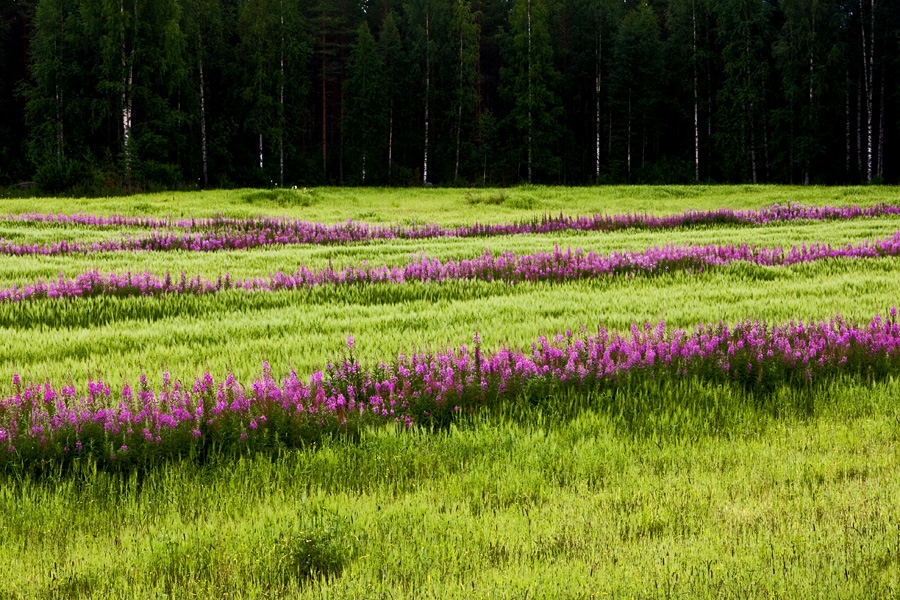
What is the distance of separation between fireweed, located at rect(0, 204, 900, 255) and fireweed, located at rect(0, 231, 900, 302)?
17.6ft

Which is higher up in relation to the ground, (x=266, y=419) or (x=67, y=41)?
(x=67, y=41)

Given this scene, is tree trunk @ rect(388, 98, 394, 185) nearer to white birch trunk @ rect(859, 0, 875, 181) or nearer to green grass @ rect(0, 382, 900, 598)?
white birch trunk @ rect(859, 0, 875, 181)

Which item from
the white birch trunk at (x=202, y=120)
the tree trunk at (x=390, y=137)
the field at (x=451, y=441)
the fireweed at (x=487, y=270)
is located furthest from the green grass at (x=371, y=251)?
the tree trunk at (x=390, y=137)

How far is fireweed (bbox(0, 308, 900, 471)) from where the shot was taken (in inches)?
190

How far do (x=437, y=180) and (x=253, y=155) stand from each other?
639 inches

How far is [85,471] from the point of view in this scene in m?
4.43

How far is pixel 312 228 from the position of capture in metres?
19.9

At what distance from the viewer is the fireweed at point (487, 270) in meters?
10.8

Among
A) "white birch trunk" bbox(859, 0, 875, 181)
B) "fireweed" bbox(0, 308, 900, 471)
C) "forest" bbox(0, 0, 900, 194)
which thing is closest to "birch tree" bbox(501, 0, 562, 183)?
"forest" bbox(0, 0, 900, 194)

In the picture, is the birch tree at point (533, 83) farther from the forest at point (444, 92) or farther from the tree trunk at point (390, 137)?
the tree trunk at point (390, 137)

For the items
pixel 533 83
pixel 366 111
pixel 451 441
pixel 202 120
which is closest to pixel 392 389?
pixel 451 441

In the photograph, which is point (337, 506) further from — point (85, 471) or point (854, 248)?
point (854, 248)

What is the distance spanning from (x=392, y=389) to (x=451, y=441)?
981 mm

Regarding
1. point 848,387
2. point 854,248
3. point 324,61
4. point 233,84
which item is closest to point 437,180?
point 324,61
